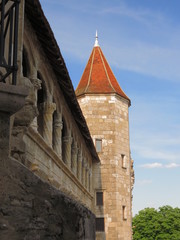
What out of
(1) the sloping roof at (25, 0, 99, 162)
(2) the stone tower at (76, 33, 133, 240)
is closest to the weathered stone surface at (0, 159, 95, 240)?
(1) the sloping roof at (25, 0, 99, 162)

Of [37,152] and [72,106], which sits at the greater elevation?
[72,106]

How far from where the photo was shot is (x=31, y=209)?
8.64 ft

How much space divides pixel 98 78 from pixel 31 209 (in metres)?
22.6

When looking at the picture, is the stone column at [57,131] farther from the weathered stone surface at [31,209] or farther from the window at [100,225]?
the window at [100,225]

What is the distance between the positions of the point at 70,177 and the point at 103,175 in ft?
27.4

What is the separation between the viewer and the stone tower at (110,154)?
21.3 meters

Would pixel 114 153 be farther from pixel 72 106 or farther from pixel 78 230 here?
pixel 78 230

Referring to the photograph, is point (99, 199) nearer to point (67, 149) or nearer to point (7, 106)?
point (67, 149)

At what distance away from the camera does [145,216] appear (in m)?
42.2

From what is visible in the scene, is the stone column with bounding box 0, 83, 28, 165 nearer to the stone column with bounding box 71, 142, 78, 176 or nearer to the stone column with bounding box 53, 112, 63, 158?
the stone column with bounding box 53, 112, 63, 158

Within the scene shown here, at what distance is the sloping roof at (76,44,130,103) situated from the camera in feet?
77.9

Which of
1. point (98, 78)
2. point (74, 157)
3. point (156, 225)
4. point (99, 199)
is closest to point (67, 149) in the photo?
point (74, 157)

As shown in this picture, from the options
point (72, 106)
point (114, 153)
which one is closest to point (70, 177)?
point (72, 106)

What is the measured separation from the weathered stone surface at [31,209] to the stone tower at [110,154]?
732 inches
